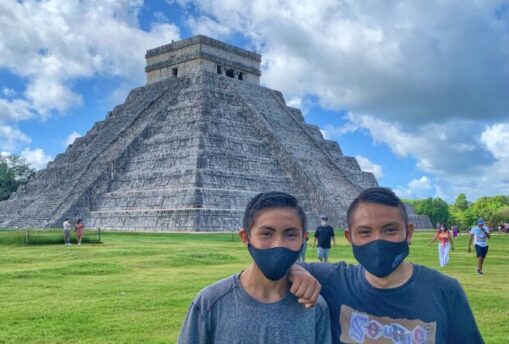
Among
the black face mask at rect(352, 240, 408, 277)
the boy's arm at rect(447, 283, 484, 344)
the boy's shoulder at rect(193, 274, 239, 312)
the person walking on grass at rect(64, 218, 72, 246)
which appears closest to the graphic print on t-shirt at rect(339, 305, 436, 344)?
the boy's arm at rect(447, 283, 484, 344)

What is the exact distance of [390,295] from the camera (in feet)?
11.2

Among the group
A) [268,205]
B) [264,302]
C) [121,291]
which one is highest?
[268,205]

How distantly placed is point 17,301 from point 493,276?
36.7 ft

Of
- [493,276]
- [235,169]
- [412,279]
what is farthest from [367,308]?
[235,169]

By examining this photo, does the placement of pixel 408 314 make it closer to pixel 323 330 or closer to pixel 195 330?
pixel 323 330

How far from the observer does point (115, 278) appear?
47.5 feet

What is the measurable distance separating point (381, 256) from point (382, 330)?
1.35 ft

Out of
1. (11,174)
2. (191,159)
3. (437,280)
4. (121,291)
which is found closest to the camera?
(437,280)

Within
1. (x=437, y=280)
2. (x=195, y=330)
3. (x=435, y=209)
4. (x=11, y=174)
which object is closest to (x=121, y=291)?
(x=195, y=330)

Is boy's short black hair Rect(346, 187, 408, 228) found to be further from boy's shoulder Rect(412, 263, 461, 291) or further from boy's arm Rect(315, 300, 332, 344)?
boy's arm Rect(315, 300, 332, 344)

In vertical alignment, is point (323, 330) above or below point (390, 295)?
below

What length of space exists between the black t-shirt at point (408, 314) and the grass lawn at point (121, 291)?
4901 millimetres

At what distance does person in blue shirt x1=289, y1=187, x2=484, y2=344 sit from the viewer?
334 centimetres

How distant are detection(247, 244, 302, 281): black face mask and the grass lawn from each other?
513 cm
